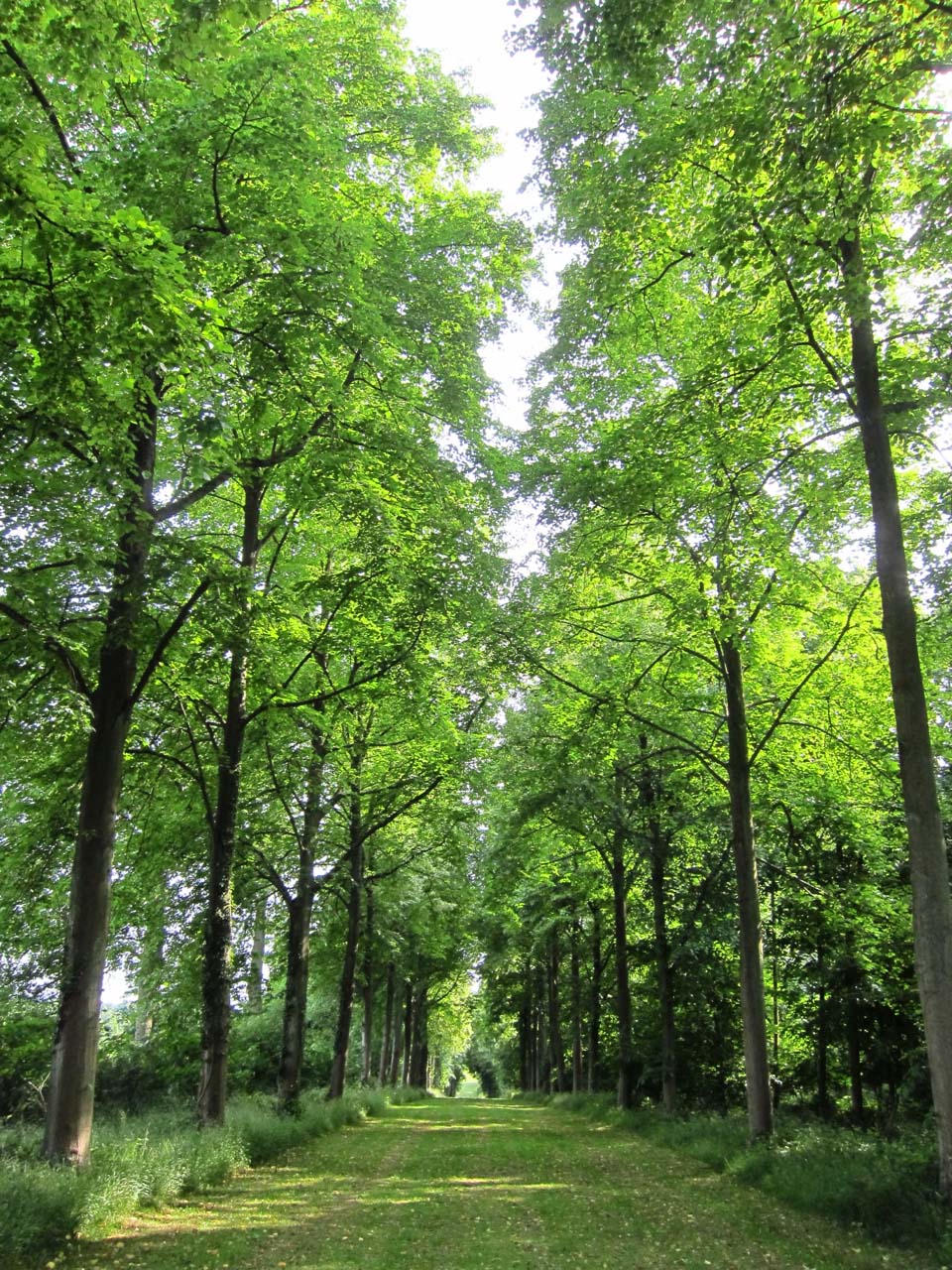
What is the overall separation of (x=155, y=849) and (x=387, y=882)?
29.4 feet

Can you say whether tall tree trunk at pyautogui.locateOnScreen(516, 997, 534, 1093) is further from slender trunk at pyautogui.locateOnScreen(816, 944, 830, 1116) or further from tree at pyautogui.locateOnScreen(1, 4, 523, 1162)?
tree at pyautogui.locateOnScreen(1, 4, 523, 1162)

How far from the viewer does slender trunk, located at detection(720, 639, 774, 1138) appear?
12.2 meters

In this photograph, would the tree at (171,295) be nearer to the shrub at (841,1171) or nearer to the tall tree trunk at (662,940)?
the shrub at (841,1171)

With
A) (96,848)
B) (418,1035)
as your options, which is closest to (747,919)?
(96,848)

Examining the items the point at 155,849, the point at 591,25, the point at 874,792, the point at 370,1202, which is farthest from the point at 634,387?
the point at 370,1202

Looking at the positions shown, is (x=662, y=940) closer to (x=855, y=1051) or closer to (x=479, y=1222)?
(x=855, y=1051)

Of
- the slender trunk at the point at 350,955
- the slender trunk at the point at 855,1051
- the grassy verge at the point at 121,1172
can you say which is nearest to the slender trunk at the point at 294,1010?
the grassy verge at the point at 121,1172

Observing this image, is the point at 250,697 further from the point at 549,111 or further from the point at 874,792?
the point at 874,792

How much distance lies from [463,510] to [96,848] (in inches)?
260

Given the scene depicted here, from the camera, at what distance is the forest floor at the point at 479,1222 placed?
6.89 meters

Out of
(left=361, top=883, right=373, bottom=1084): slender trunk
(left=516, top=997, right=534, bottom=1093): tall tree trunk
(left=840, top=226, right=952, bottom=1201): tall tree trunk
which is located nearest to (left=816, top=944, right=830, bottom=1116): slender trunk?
(left=840, top=226, right=952, bottom=1201): tall tree trunk

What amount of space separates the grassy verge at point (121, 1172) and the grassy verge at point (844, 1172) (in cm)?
667

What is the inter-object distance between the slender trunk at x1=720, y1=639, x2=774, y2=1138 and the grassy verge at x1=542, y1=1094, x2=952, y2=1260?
1.64ft

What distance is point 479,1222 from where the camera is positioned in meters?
8.44
